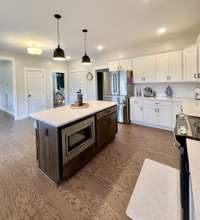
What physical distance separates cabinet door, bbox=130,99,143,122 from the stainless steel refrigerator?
0.14 meters

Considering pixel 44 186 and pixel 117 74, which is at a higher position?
pixel 117 74

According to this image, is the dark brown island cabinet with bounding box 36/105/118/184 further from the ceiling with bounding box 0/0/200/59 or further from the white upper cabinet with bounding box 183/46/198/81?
the white upper cabinet with bounding box 183/46/198/81

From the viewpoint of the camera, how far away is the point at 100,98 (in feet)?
22.2

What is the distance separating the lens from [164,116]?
14.0ft

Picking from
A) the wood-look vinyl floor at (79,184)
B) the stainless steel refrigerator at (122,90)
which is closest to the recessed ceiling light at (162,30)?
the stainless steel refrigerator at (122,90)

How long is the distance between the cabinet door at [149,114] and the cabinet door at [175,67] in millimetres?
1008

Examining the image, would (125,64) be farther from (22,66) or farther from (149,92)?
(22,66)

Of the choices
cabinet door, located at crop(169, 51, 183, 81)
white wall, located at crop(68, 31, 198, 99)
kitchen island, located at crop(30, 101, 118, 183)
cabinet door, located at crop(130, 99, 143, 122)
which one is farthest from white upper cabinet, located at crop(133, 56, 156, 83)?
kitchen island, located at crop(30, 101, 118, 183)

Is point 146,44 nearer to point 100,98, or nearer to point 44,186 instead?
point 100,98

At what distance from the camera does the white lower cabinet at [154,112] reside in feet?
13.5

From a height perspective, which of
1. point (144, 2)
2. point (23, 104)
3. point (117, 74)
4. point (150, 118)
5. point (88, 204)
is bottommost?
point (88, 204)

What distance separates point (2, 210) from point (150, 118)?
408 cm

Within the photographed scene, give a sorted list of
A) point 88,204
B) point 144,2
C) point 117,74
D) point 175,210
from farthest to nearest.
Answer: point 117,74 < point 144,2 < point 88,204 < point 175,210

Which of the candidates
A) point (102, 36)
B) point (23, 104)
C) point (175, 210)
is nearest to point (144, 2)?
point (102, 36)
